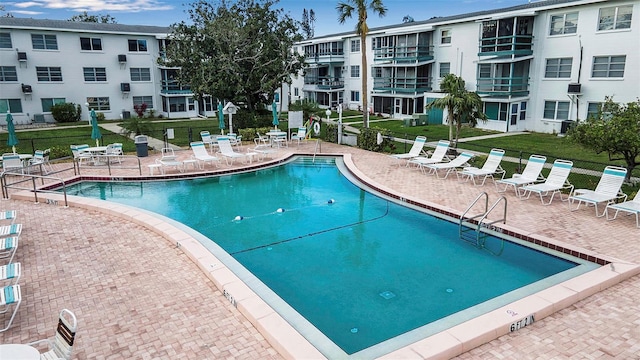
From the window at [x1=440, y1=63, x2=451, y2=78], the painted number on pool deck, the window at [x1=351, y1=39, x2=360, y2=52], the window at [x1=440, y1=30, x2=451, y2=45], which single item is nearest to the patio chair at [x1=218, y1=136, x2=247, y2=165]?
the painted number on pool deck

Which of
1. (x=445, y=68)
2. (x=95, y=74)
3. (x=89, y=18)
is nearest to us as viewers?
(x=445, y=68)

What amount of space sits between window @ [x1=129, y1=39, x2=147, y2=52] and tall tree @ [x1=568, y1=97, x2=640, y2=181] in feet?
123

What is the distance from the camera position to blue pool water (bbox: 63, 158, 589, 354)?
7.57 metres

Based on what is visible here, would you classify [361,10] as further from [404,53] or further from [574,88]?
[404,53]

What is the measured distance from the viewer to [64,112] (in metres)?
36.5

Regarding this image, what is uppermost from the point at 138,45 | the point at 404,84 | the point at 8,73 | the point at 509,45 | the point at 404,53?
the point at 138,45

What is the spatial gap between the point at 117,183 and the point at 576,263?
14474 millimetres

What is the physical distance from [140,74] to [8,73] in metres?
10.1

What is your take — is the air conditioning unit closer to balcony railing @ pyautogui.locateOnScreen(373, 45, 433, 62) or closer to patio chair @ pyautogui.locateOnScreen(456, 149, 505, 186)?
balcony railing @ pyautogui.locateOnScreen(373, 45, 433, 62)

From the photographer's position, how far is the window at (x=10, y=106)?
115 ft

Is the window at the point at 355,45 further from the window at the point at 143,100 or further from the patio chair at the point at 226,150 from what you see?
the patio chair at the point at 226,150

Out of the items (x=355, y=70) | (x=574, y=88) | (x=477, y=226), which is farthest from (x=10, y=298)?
(x=355, y=70)

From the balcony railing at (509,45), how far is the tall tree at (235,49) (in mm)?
13710

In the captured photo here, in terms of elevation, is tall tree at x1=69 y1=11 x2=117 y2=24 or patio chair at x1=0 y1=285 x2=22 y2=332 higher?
tall tree at x1=69 y1=11 x2=117 y2=24
